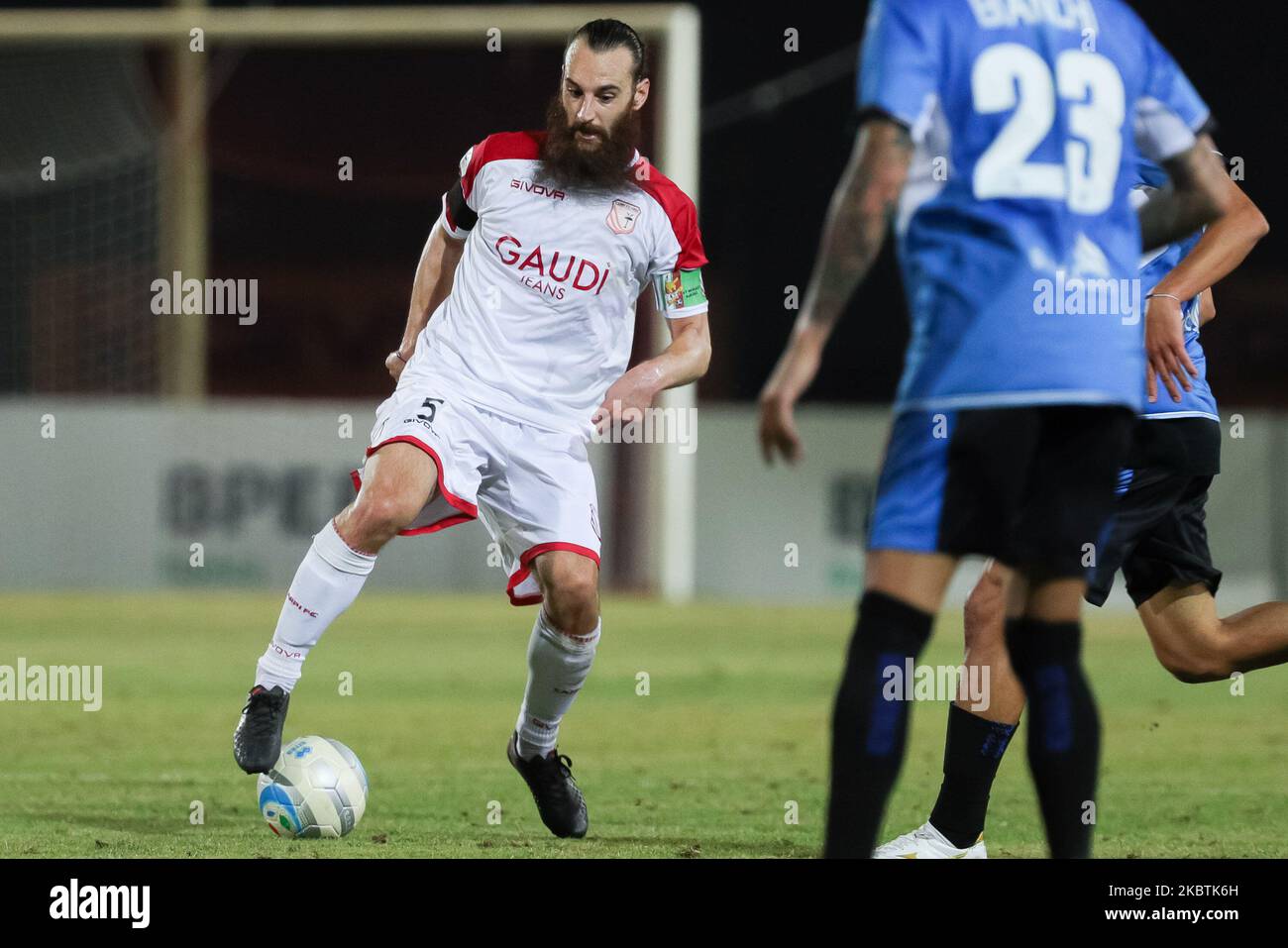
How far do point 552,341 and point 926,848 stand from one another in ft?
6.30

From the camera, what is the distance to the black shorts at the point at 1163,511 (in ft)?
18.1

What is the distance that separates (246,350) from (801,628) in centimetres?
1444

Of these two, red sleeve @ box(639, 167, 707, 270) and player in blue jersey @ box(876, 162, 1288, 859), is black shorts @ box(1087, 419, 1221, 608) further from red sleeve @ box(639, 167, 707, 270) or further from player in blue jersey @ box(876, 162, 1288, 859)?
red sleeve @ box(639, 167, 707, 270)

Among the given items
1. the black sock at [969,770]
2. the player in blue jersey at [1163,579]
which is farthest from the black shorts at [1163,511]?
the black sock at [969,770]

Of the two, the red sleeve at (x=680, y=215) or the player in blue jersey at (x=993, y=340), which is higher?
the red sleeve at (x=680, y=215)

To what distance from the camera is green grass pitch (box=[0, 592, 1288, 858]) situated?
17.9ft

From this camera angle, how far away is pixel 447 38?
17828 millimetres

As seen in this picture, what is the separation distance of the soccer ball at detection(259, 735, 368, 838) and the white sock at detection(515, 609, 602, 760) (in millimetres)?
543

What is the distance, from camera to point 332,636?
13789 millimetres

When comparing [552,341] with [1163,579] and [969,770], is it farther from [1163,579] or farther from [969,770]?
[1163,579]

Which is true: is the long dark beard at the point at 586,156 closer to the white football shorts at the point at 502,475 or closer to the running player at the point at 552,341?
the running player at the point at 552,341
